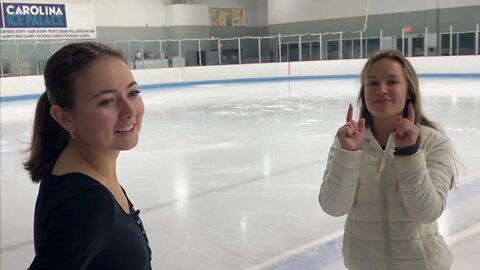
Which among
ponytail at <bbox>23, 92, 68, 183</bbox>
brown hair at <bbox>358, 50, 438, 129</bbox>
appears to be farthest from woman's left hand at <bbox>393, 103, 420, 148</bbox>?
ponytail at <bbox>23, 92, 68, 183</bbox>

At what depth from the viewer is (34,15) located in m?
18.4

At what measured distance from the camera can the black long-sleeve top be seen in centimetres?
85

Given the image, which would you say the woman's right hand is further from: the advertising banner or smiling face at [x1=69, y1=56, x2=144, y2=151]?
the advertising banner

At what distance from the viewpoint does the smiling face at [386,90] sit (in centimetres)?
167

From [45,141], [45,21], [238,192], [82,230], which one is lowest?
[238,192]

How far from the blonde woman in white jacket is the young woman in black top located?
697mm

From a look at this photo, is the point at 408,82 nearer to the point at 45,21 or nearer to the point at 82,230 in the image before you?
the point at 82,230

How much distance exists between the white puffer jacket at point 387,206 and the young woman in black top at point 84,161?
0.72 metres

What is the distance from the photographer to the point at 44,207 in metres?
0.93

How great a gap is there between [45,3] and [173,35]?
21.9ft

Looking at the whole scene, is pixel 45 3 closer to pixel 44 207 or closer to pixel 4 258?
pixel 4 258

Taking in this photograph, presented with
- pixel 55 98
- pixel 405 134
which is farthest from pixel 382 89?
pixel 55 98

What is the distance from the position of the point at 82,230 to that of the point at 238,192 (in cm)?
346

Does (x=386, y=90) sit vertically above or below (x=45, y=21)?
below
